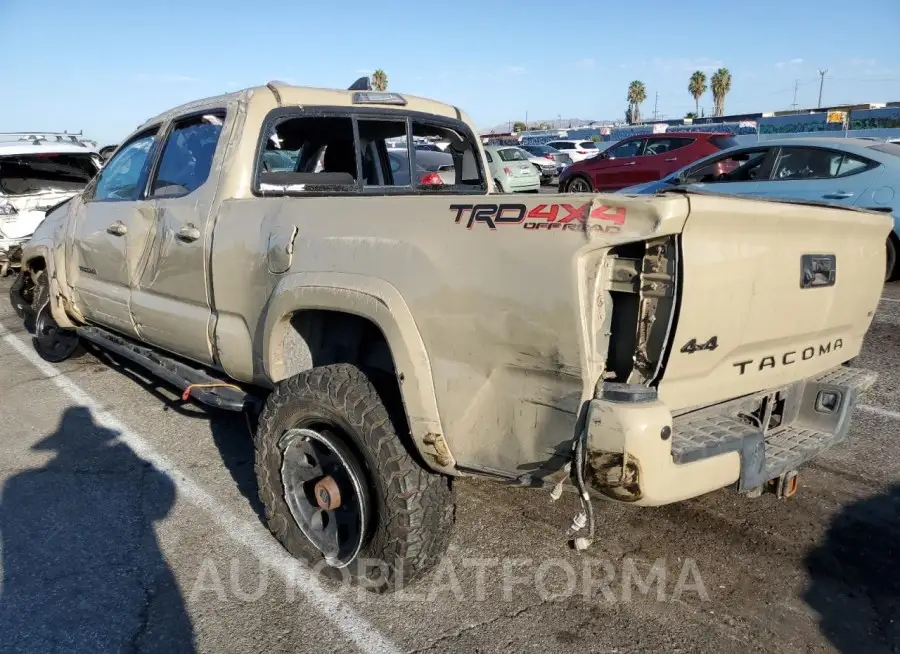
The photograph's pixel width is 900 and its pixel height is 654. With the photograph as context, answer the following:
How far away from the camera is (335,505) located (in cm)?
290

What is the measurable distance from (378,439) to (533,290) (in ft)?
2.89

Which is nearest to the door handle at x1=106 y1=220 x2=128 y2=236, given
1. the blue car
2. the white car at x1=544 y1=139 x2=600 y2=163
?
the blue car

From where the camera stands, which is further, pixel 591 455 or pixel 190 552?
pixel 190 552

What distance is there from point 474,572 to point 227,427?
242cm

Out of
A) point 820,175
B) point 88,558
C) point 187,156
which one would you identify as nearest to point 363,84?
point 187,156

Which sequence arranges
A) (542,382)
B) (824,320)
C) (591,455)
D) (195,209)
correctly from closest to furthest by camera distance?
(591,455) → (542,382) → (824,320) → (195,209)

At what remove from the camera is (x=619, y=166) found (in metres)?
15.7

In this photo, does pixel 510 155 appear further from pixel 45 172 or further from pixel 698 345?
pixel 698 345

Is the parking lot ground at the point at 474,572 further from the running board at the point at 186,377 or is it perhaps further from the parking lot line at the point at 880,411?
the running board at the point at 186,377

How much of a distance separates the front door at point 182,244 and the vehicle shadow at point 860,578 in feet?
9.53

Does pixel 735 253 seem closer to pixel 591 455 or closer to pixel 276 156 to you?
pixel 591 455

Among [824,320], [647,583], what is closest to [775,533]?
[647,583]

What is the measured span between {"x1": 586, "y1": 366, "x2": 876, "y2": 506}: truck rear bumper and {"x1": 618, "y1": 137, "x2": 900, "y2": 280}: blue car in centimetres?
507

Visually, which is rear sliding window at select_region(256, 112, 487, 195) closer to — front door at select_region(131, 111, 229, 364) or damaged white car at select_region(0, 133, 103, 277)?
front door at select_region(131, 111, 229, 364)
